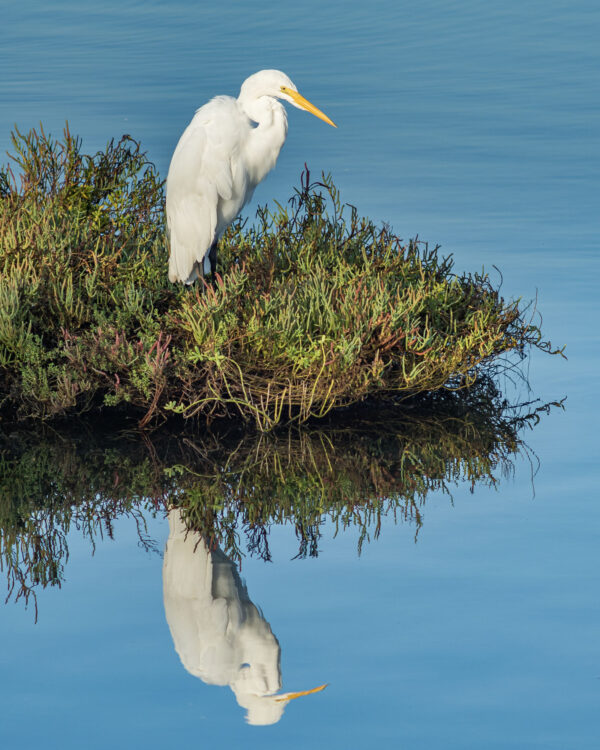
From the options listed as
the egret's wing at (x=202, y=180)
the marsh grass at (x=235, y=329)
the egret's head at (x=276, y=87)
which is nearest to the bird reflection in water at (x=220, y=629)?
the marsh grass at (x=235, y=329)

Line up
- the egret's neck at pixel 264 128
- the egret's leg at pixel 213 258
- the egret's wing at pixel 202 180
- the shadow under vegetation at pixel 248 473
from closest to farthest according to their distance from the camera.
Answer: the shadow under vegetation at pixel 248 473 < the egret's wing at pixel 202 180 < the egret's neck at pixel 264 128 < the egret's leg at pixel 213 258

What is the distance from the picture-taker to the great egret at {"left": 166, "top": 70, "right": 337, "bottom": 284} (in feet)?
22.8

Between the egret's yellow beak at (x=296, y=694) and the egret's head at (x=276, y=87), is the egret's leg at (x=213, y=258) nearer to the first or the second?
the egret's head at (x=276, y=87)

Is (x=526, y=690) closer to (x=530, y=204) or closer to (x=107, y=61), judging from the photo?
(x=530, y=204)

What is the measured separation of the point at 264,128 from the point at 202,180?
433mm

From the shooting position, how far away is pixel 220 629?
4.43 meters

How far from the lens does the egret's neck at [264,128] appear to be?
707cm

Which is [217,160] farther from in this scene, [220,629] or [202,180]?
[220,629]

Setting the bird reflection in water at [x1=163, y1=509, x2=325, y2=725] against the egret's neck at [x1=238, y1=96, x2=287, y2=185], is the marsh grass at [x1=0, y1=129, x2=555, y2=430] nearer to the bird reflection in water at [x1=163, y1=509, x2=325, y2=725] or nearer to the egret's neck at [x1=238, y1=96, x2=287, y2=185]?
the egret's neck at [x1=238, y1=96, x2=287, y2=185]

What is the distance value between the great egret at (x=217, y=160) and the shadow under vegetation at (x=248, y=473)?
1155 millimetres

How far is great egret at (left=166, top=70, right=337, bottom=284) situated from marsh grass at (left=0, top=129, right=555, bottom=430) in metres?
0.24

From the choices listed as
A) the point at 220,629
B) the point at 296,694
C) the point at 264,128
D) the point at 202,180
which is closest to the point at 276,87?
the point at 264,128

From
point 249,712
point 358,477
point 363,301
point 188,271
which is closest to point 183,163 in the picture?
point 188,271

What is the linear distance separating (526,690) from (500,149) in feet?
37.3
